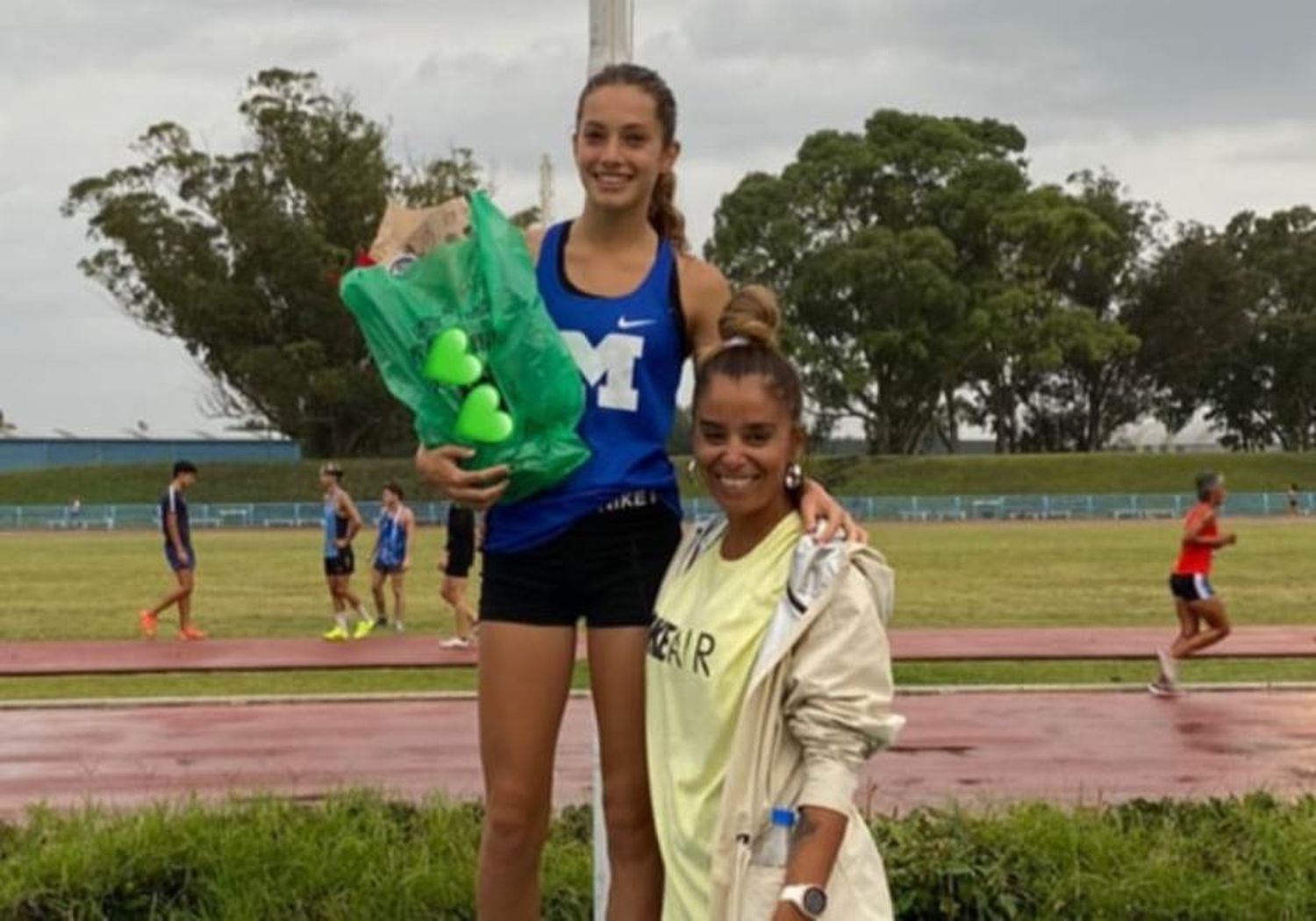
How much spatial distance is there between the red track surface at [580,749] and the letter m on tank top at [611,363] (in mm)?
4761

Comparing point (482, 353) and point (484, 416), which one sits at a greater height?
point (482, 353)

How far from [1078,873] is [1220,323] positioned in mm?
62457

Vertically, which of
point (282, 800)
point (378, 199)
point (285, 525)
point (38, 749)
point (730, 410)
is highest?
point (378, 199)

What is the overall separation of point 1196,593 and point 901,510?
1325 inches

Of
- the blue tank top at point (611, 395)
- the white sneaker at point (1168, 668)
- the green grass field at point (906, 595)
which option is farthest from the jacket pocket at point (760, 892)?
the white sneaker at point (1168, 668)

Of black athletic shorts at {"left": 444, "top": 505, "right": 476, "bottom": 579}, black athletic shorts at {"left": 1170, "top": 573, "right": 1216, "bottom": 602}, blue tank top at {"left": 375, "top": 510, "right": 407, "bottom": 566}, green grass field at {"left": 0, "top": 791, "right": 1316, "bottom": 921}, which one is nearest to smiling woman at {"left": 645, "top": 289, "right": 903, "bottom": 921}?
green grass field at {"left": 0, "top": 791, "right": 1316, "bottom": 921}

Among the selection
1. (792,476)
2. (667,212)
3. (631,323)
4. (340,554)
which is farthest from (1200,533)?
(792,476)

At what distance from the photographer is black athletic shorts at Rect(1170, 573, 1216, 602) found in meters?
11.8

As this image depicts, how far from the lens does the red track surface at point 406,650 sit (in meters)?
13.2

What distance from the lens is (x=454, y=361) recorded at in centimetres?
299

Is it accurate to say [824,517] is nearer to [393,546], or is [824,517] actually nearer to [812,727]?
[812,727]

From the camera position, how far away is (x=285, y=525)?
45781 mm

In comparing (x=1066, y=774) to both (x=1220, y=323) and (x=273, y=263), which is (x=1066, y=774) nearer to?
(x=273, y=263)

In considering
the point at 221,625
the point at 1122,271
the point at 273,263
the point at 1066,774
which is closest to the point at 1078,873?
the point at 1066,774
